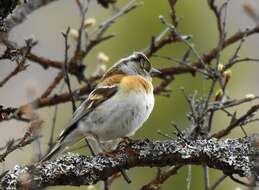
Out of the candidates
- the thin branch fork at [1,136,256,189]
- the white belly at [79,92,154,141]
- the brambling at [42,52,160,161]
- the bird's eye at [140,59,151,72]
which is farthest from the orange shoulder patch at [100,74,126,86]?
the thin branch fork at [1,136,256,189]

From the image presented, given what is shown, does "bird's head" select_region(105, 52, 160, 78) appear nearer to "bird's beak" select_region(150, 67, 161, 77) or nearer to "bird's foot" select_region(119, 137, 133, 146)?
"bird's beak" select_region(150, 67, 161, 77)

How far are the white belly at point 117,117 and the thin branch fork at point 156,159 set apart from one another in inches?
36.6

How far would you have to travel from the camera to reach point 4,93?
1393 cm

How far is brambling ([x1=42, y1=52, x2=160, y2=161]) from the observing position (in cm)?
448

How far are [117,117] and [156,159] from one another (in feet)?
3.50

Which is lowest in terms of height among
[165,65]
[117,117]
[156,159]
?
[156,159]

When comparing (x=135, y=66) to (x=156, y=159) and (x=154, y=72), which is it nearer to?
(x=154, y=72)

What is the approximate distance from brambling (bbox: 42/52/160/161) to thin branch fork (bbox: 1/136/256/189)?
94cm

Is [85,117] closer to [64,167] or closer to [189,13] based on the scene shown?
[64,167]

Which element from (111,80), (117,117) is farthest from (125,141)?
(111,80)

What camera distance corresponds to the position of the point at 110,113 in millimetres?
4516

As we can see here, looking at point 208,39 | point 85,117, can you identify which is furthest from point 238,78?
point 85,117

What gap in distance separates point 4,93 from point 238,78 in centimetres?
520

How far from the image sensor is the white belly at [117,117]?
4.48m
